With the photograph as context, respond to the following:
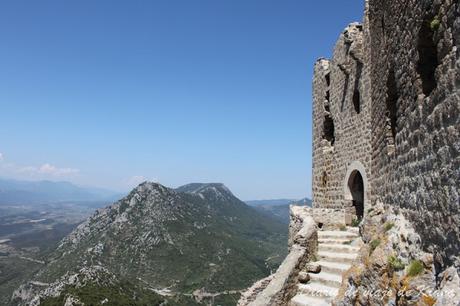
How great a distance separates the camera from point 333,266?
36.8 feet

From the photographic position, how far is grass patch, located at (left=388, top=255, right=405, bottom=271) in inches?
240

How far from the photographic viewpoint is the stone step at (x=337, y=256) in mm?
11297

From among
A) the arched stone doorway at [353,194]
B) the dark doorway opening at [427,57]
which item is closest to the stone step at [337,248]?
the arched stone doorway at [353,194]

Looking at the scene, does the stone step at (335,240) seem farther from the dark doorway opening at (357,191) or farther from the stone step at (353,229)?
the dark doorway opening at (357,191)

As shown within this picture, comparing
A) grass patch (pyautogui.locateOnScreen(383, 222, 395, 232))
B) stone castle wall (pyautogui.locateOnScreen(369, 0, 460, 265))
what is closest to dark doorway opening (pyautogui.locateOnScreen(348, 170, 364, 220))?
stone castle wall (pyautogui.locateOnScreen(369, 0, 460, 265))

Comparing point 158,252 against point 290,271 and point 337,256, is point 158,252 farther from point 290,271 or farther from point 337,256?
point 290,271

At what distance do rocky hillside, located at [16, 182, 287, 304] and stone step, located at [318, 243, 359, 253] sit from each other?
76.6 metres

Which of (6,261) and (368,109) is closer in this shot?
(368,109)

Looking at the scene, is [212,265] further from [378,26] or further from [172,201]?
[378,26]

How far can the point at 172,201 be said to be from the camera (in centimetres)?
14088

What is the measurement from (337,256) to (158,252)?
99.9 metres

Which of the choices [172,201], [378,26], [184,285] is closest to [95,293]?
[378,26]

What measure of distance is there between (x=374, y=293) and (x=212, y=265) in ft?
355

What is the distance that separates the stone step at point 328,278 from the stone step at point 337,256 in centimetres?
60
